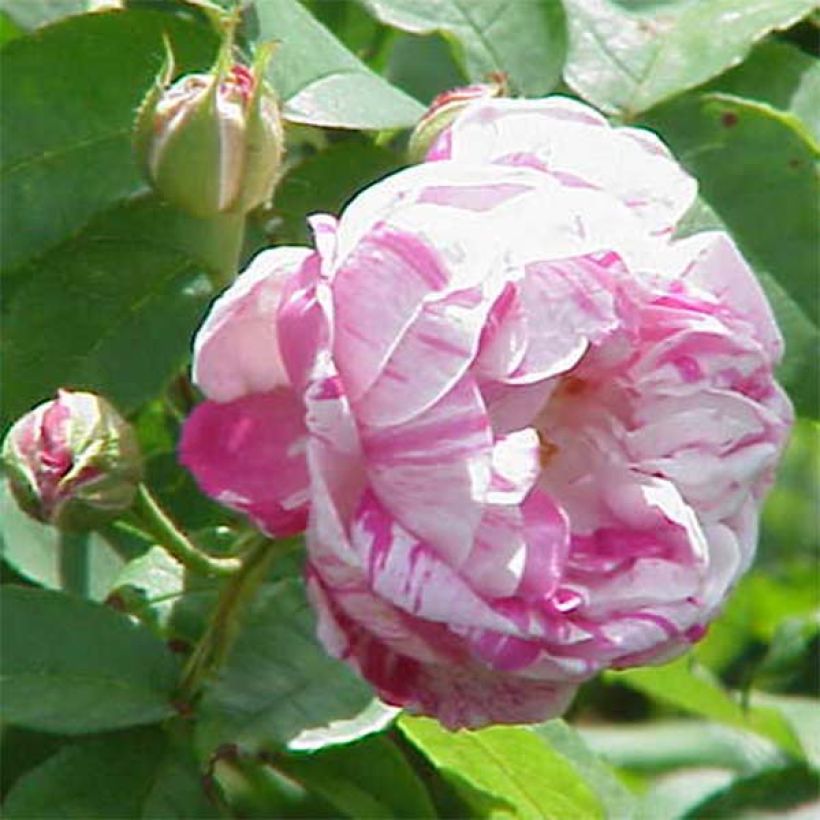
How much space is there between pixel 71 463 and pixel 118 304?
0.54 feet

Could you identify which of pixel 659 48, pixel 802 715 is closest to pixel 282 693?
pixel 659 48

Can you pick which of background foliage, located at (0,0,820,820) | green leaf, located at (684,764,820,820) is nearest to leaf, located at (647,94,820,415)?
background foliage, located at (0,0,820,820)

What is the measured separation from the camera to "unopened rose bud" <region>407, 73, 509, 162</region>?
1200 millimetres

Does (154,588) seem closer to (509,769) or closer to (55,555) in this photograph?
(55,555)

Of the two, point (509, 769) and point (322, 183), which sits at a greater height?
point (322, 183)

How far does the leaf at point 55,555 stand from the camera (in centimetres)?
130

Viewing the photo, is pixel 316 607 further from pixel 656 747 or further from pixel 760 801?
pixel 656 747

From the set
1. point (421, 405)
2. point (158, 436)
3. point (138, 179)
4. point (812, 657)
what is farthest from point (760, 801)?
point (421, 405)

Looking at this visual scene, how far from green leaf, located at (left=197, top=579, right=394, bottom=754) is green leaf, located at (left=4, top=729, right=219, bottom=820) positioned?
0.04 m

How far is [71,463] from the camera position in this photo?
3.71ft

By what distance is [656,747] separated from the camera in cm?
224

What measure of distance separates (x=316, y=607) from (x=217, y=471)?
0.24 ft

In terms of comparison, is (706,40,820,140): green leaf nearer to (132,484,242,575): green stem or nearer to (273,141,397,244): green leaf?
(273,141,397,244): green leaf

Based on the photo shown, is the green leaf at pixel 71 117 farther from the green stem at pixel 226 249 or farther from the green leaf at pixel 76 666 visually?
the green leaf at pixel 76 666
